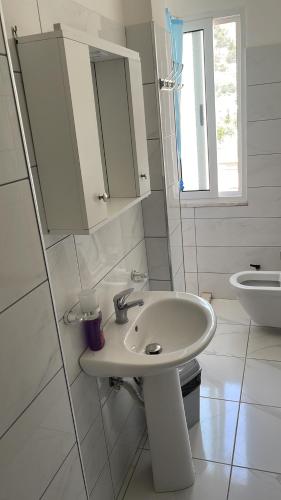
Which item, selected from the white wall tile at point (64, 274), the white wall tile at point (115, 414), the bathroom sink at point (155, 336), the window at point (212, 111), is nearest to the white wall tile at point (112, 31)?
the white wall tile at point (64, 274)

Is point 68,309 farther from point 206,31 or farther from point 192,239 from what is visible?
point 206,31

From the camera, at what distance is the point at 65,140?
1.02m

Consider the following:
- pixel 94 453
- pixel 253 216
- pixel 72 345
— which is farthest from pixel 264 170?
pixel 94 453

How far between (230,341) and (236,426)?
0.73m

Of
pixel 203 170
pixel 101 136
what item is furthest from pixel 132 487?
pixel 203 170

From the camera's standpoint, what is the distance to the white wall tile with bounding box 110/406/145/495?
1618mm

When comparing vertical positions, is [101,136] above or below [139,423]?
above

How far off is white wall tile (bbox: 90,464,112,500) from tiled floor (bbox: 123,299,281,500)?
0.13 metres

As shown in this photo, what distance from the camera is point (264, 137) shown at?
2.63 m

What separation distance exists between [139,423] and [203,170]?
6.08 ft

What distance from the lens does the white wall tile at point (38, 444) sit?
2.64ft

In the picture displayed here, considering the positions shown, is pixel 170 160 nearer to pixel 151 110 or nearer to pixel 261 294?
pixel 151 110

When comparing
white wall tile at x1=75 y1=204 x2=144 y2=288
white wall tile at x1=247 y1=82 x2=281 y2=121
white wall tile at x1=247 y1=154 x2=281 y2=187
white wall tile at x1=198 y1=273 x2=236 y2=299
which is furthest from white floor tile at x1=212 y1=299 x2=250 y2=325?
white wall tile at x1=247 y1=82 x2=281 y2=121

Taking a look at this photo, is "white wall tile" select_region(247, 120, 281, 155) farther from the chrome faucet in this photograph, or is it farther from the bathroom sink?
the chrome faucet
